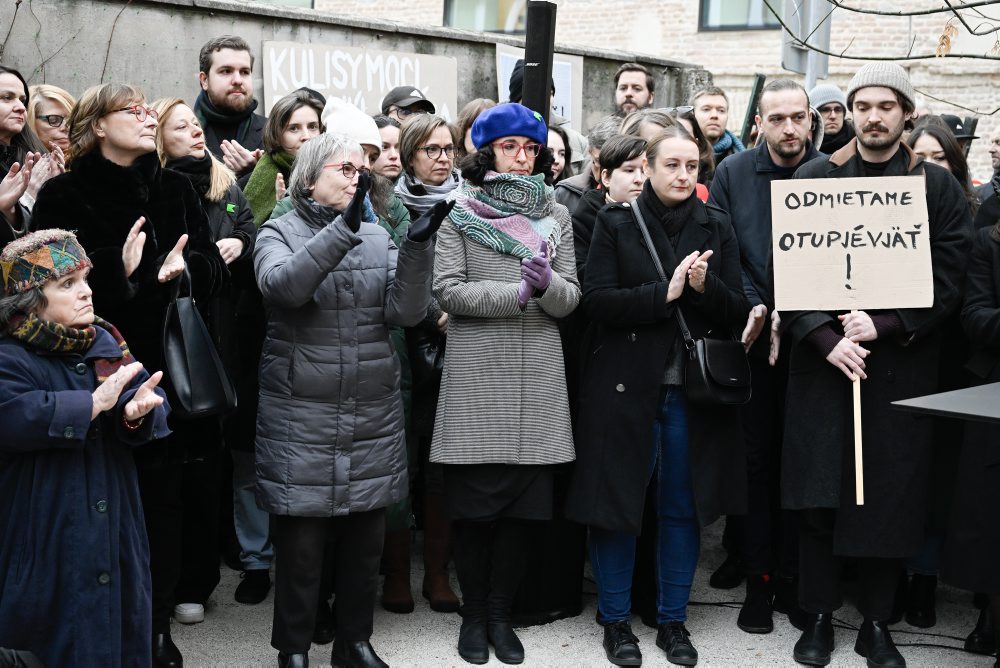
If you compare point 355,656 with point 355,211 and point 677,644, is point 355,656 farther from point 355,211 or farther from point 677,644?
point 355,211

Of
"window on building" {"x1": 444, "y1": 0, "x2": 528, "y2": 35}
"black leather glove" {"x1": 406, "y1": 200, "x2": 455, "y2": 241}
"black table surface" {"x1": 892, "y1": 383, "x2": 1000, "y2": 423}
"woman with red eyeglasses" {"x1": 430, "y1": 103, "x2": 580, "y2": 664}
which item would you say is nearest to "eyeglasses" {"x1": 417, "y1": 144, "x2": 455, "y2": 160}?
"woman with red eyeglasses" {"x1": 430, "y1": 103, "x2": 580, "y2": 664}

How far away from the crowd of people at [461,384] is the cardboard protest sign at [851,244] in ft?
0.35

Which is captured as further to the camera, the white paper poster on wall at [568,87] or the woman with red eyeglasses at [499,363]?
the white paper poster on wall at [568,87]

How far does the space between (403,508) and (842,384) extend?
198 centimetres

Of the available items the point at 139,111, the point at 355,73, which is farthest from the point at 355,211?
the point at 355,73

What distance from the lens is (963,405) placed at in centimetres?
344

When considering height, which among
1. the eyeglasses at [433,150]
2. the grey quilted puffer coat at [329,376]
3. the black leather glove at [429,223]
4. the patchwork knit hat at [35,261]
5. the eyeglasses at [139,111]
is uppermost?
the eyeglasses at [139,111]

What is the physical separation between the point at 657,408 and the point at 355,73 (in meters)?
4.47

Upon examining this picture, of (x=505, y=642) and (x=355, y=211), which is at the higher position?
(x=355, y=211)

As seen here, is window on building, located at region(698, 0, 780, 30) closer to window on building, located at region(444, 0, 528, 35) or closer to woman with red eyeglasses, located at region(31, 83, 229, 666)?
window on building, located at region(444, 0, 528, 35)

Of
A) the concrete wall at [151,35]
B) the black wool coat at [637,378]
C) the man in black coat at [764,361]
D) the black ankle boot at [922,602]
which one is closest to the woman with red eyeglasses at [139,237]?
the black wool coat at [637,378]

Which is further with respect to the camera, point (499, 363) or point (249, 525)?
point (249, 525)

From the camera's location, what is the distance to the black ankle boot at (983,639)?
5.25 m

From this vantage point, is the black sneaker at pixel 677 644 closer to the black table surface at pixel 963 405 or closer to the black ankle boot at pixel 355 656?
the black ankle boot at pixel 355 656
